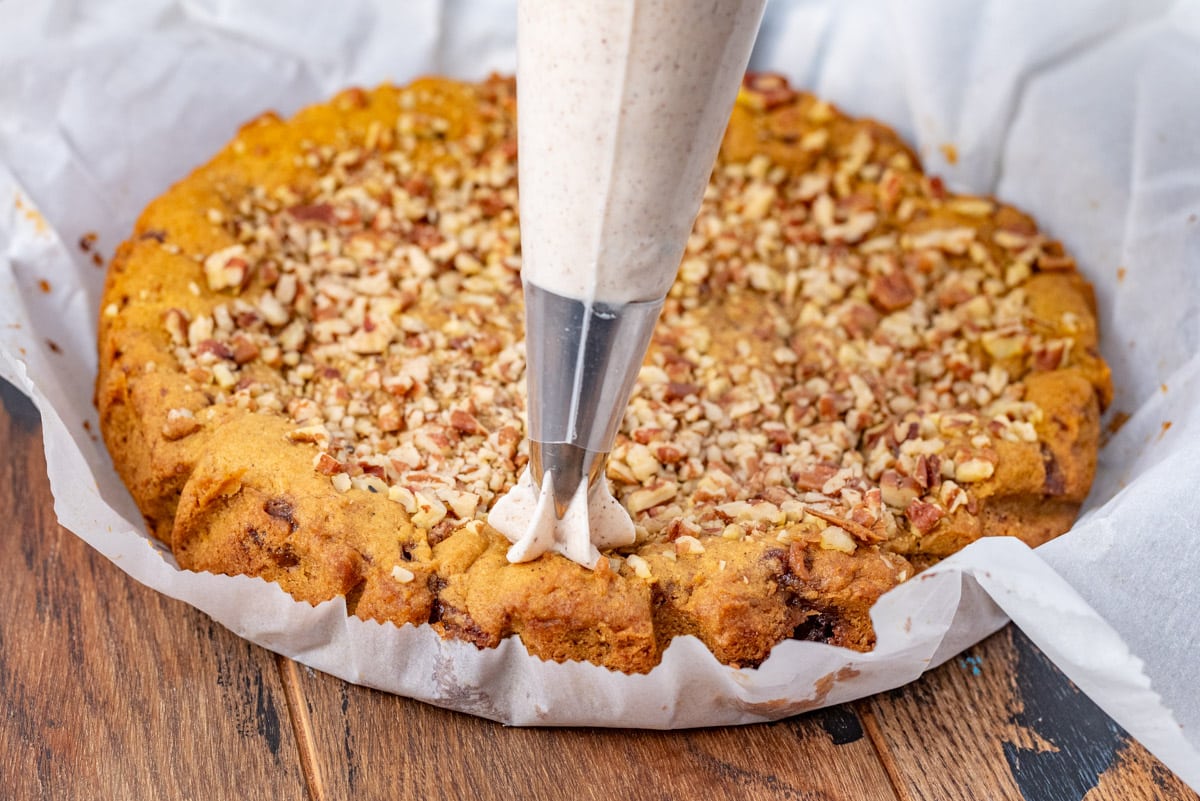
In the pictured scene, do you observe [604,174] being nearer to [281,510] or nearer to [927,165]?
[281,510]

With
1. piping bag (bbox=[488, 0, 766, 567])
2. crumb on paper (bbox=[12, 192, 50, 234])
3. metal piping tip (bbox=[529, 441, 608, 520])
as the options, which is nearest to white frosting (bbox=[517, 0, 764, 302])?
piping bag (bbox=[488, 0, 766, 567])

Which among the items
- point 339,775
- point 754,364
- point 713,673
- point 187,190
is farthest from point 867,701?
point 187,190

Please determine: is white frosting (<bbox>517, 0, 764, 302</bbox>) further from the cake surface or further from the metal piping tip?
the cake surface

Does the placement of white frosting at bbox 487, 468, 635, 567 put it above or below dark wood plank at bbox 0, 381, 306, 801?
above

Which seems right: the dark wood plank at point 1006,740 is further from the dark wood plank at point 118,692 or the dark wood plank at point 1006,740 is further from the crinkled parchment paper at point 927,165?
Result: the dark wood plank at point 118,692

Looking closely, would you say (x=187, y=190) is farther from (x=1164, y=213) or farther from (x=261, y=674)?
(x=1164, y=213)

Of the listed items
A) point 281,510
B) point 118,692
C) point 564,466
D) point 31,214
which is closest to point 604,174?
point 564,466
